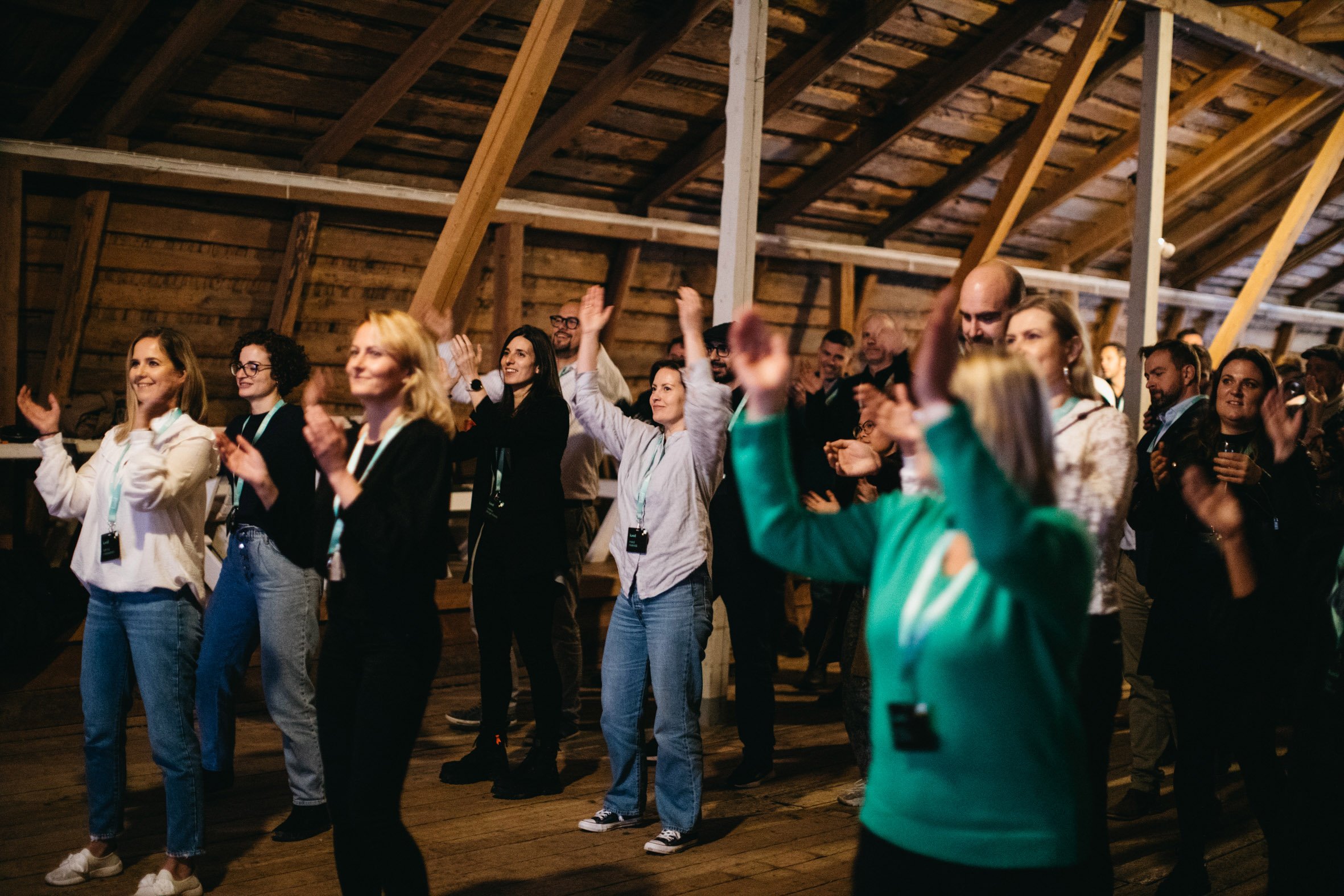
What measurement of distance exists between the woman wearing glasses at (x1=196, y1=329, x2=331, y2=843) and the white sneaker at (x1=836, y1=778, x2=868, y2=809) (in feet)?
5.66

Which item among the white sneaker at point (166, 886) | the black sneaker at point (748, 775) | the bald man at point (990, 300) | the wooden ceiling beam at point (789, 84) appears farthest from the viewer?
the wooden ceiling beam at point (789, 84)

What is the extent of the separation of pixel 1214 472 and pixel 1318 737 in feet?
4.09

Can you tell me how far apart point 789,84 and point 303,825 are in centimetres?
480

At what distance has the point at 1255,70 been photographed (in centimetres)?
786

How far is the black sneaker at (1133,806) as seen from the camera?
395 cm

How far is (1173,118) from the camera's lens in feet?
25.7

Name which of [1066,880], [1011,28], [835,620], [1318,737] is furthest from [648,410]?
[1011,28]

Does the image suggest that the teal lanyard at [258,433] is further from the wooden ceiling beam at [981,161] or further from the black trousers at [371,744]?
the wooden ceiling beam at [981,161]

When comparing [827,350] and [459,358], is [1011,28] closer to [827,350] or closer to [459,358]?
[827,350]

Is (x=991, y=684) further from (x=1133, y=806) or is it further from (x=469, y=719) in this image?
(x=469, y=719)

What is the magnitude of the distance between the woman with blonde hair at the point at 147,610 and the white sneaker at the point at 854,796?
2.10 metres

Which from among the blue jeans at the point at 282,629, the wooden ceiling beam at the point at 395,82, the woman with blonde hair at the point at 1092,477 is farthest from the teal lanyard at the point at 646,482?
the wooden ceiling beam at the point at 395,82

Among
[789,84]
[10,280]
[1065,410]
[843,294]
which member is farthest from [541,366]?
[843,294]

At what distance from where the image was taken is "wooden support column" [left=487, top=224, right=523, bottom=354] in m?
6.72
